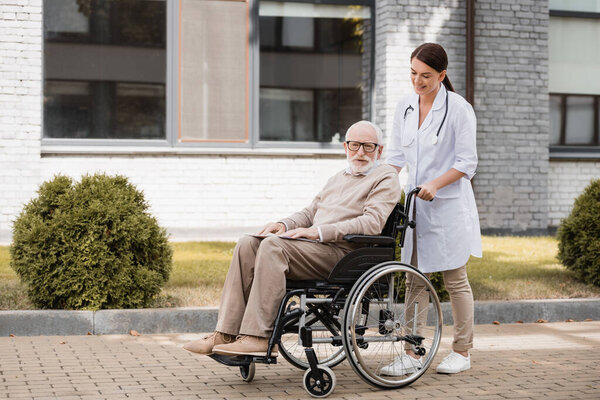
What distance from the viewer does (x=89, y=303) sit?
7027 mm

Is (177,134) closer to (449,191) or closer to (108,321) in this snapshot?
(108,321)

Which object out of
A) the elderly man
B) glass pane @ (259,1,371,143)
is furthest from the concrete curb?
glass pane @ (259,1,371,143)

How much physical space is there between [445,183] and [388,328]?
93cm

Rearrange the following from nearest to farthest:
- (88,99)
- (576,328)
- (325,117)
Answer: (576,328) < (88,99) < (325,117)

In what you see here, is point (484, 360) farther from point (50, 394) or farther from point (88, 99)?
point (88, 99)

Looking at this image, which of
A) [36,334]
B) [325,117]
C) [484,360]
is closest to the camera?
[484,360]

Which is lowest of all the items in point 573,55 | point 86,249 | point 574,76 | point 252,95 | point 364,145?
point 86,249

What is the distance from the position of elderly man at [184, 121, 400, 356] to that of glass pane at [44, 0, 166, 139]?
7450 millimetres

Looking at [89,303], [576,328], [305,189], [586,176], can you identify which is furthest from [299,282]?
[586,176]

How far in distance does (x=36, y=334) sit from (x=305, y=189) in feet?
22.6

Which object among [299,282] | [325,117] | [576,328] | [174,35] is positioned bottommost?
[576,328]

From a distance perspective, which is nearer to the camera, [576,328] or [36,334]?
[36,334]

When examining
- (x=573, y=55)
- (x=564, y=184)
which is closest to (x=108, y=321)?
(x=564, y=184)

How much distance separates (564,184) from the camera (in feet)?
47.0
